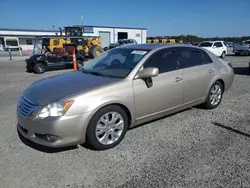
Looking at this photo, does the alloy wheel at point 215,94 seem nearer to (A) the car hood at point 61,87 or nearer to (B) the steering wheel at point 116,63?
(B) the steering wheel at point 116,63

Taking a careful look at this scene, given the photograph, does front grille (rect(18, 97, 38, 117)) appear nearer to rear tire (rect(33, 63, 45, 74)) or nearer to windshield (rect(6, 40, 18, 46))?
rear tire (rect(33, 63, 45, 74))

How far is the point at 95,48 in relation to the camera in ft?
59.9

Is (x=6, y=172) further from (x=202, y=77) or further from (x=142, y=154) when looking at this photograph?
(x=202, y=77)

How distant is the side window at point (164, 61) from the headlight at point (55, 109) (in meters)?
1.50

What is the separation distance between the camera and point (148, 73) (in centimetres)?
353

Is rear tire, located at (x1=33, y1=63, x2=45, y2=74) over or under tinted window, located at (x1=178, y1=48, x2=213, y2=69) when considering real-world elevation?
under

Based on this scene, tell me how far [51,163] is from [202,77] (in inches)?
131

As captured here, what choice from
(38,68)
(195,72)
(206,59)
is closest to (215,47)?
(38,68)

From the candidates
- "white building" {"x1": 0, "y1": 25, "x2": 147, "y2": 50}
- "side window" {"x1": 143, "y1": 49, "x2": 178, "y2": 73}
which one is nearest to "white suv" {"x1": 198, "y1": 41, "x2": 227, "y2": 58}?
"side window" {"x1": 143, "y1": 49, "x2": 178, "y2": 73}

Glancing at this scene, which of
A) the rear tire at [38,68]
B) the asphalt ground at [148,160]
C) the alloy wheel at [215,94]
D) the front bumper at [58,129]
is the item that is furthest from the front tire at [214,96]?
the rear tire at [38,68]

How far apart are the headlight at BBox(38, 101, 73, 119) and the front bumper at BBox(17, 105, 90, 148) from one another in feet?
0.19

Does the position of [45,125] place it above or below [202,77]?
below

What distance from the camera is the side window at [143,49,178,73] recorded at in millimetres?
3888

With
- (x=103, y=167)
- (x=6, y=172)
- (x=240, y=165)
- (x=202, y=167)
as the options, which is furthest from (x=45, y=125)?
(x=240, y=165)
